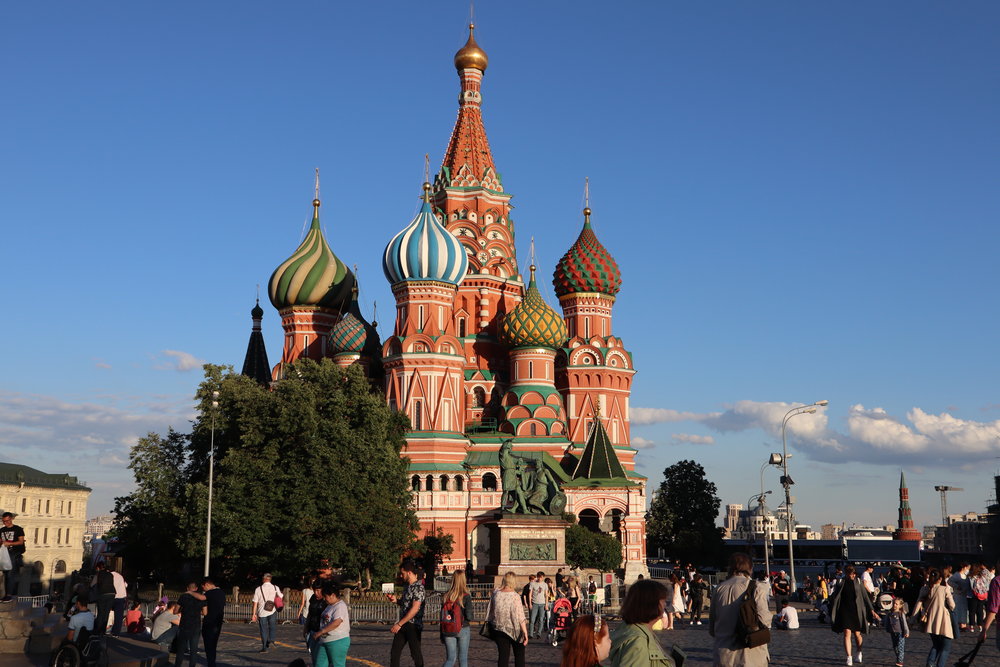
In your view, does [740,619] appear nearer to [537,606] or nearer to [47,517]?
[537,606]

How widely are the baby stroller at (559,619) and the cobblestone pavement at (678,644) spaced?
12.3 inches

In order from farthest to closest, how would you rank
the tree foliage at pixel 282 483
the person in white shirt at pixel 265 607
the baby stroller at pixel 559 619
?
the tree foliage at pixel 282 483 → the baby stroller at pixel 559 619 → the person in white shirt at pixel 265 607

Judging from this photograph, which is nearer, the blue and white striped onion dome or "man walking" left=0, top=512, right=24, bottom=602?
"man walking" left=0, top=512, right=24, bottom=602

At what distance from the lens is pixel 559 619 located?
63.2ft

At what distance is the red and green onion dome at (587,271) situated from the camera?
207 feet

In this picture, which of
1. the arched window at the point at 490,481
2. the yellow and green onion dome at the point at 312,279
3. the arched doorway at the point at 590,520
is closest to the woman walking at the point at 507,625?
the arched window at the point at 490,481

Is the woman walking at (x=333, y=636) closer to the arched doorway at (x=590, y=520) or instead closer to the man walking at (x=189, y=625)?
the man walking at (x=189, y=625)

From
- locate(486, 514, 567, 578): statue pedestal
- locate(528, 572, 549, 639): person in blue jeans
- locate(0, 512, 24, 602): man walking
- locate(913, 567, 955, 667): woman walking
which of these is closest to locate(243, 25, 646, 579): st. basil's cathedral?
locate(486, 514, 567, 578): statue pedestal

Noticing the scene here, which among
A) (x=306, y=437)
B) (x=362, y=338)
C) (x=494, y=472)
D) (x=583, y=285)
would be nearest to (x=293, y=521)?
(x=306, y=437)

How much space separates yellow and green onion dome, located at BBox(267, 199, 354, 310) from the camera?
6075 cm

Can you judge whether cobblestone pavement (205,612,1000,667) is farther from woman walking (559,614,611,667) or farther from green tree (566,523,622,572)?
green tree (566,523,622,572)

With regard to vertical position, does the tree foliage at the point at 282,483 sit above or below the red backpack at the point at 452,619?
above

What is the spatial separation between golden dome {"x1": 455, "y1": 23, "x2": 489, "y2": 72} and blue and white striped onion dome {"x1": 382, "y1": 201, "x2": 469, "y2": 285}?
17.4 metres

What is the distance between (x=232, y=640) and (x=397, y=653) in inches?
420
